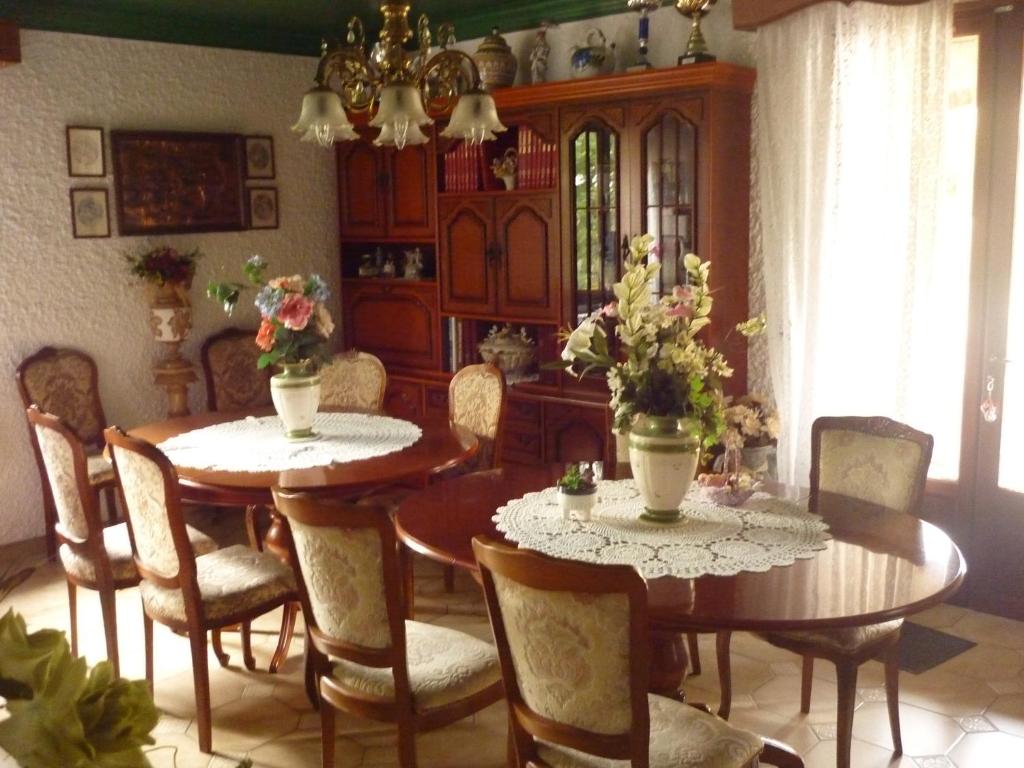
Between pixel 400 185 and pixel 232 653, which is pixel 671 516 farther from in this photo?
pixel 400 185

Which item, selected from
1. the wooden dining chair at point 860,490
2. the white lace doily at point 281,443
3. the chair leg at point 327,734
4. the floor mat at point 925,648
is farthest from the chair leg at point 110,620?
the floor mat at point 925,648

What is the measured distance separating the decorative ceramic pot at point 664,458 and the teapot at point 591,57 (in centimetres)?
241

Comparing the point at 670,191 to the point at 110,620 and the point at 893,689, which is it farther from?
the point at 110,620

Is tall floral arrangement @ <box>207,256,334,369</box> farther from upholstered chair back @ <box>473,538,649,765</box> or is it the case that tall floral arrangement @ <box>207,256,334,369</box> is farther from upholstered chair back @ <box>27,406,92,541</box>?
upholstered chair back @ <box>473,538,649,765</box>

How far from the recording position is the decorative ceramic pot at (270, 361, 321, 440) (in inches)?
140

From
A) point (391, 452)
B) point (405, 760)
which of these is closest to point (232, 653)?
point (391, 452)

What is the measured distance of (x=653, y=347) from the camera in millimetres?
2418

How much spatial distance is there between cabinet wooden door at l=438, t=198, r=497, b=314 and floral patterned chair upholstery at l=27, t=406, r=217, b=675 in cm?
201

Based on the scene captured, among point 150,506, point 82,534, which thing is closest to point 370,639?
point 150,506

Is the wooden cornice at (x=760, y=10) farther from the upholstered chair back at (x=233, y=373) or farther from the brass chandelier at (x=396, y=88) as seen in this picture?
the upholstered chair back at (x=233, y=373)

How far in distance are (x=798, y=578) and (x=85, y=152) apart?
3945 mm

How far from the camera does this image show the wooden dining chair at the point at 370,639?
2.29 m

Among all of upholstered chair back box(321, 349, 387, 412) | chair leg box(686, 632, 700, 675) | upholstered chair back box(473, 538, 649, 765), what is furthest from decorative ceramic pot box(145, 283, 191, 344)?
upholstered chair back box(473, 538, 649, 765)

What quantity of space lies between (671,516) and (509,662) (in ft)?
2.12
